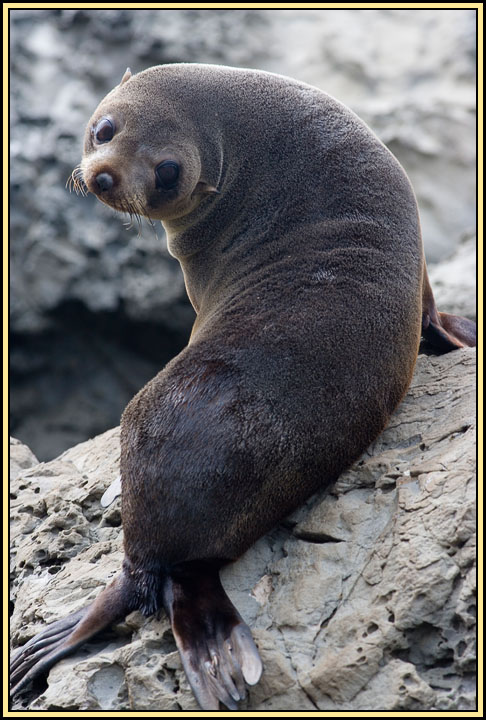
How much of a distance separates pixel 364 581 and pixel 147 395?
1.24 meters

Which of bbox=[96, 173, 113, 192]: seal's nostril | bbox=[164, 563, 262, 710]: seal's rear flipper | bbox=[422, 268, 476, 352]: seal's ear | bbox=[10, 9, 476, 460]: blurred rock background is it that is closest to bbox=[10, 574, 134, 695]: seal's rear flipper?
bbox=[164, 563, 262, 710]: seal's rear flipper

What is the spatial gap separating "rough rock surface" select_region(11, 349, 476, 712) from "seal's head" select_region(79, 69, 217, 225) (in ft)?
5.09

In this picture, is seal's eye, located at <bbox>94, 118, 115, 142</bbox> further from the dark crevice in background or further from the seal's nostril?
the dark crevice in background

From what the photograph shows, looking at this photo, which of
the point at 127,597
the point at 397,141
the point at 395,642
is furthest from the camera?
the point at 397,141

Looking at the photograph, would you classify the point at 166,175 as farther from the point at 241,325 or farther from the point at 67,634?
the point at 67,634

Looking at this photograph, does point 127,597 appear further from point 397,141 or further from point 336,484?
point 397,141

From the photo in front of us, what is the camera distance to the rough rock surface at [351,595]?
9.61ft

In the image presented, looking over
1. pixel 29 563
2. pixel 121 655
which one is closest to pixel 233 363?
pixel 121 655

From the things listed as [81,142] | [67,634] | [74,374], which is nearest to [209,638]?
[67,634]

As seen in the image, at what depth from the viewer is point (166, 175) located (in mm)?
4152

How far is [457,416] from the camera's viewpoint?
372 cm

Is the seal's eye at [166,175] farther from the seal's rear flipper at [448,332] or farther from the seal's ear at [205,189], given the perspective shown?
the seal's rear flipper at [448,332]

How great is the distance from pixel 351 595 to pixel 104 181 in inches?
86.6

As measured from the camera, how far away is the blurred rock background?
30.9 ft
